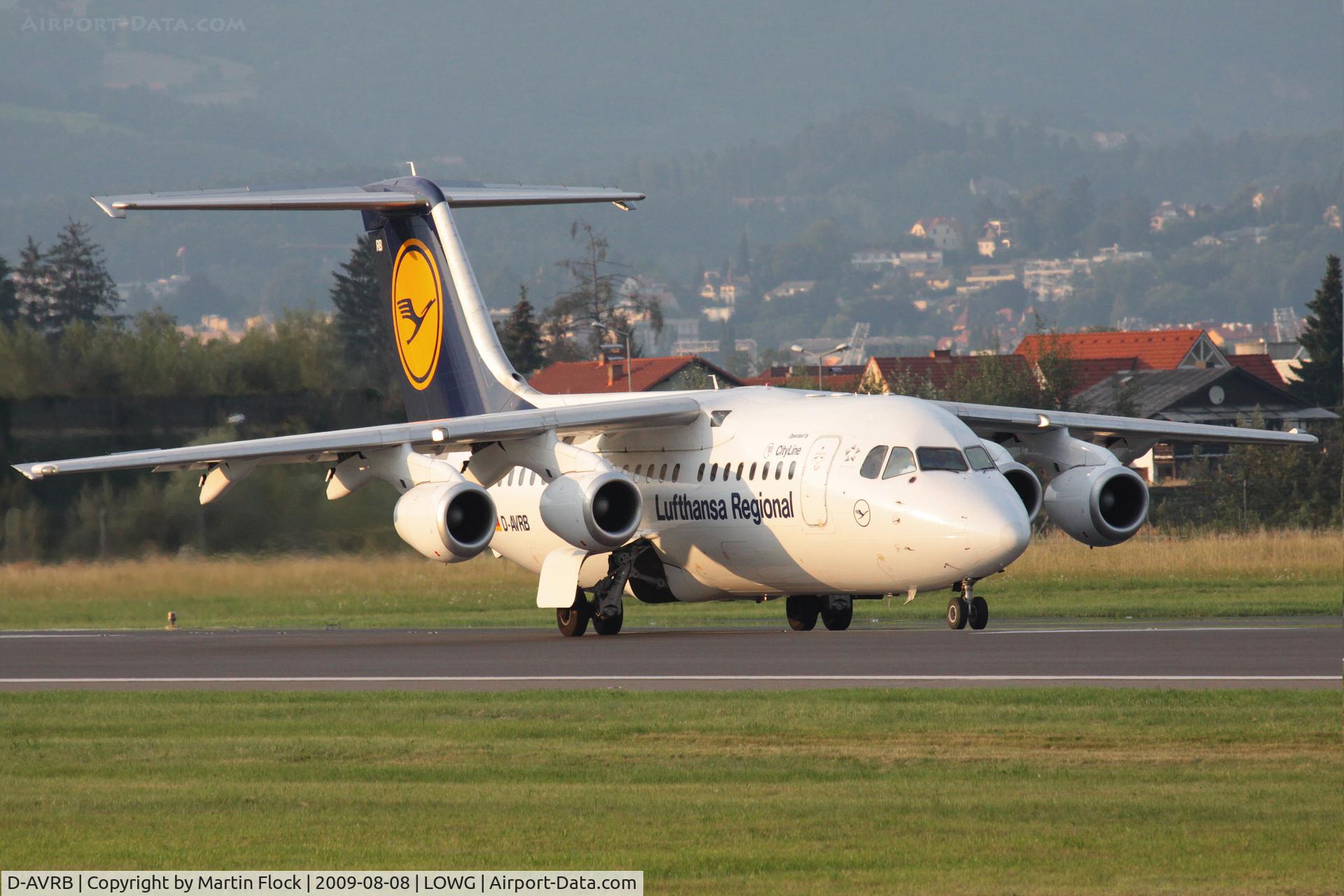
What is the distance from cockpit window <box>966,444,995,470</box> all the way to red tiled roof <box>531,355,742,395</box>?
2021 inches

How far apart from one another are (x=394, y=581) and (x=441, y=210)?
796 cm

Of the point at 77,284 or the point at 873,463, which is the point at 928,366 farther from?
the point at 873,463

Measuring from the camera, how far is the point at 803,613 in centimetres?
2684

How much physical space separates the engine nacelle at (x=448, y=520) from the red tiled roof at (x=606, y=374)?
5016cm

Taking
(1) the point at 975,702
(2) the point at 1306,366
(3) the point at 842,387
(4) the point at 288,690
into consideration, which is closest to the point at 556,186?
(4) the point at 288,690

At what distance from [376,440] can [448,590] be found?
13051 mm

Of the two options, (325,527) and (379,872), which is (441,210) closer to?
(325,527)

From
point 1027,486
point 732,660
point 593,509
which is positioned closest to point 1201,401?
point 1027,486

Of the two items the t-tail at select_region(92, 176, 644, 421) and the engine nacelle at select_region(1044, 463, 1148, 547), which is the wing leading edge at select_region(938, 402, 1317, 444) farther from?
the t-tail at select_region(92, 176, 644, 421)

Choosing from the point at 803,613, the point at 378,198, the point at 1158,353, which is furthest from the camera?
the point at 1158,353

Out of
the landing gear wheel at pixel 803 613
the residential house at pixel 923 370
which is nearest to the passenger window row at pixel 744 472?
the landing gear wheel at pixel 803 613

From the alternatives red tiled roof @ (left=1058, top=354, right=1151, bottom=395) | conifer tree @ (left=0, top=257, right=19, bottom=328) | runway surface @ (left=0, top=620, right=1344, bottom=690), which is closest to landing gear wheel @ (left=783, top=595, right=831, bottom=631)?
runway surface @ (left=0, top=620, right=1344, bottom=690)

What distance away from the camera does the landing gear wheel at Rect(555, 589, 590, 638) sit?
2652cm

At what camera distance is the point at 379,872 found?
31.7ft
